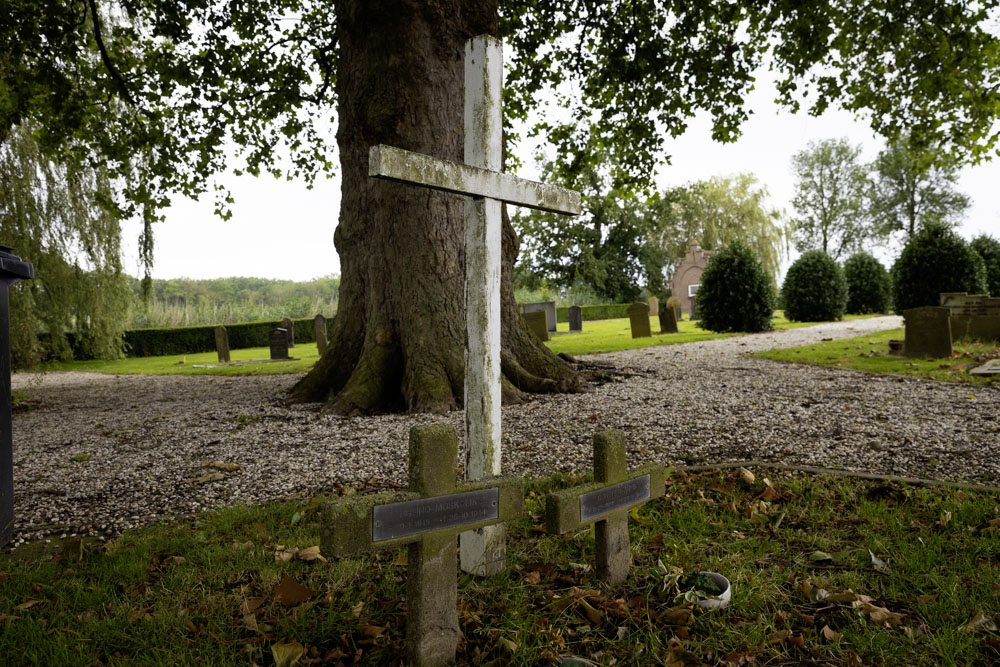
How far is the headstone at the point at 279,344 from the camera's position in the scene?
1728 centimetres

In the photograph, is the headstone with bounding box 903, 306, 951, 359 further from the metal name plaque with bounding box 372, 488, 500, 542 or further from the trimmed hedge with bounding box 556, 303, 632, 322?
the trimmed hedge with bounding box 556, 303, 632, 322

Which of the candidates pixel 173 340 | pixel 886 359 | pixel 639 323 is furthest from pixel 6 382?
pixel 173 340

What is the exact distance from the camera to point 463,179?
2.36 m

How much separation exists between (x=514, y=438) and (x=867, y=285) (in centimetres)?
2856

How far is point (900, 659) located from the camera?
199 cm

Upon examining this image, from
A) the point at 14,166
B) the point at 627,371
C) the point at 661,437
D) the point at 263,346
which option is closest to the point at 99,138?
the point at 14,166

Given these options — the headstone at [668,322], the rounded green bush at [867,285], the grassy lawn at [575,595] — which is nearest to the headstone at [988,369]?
the grassy lawn at [575,595]

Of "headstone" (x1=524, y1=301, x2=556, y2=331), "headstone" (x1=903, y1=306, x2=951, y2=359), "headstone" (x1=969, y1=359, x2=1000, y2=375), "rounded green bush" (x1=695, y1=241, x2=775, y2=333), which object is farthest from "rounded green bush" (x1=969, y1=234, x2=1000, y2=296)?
"headstone" (x1=524, y1=301, x2=556, y2=331)

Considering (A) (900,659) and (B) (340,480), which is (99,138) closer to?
(B) (340,480)

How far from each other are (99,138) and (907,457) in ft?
41.5

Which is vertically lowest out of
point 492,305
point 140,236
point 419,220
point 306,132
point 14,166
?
point 492,305

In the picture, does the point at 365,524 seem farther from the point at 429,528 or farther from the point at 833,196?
the point at 833,196

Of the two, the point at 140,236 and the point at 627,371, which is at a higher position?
the point at 140,236

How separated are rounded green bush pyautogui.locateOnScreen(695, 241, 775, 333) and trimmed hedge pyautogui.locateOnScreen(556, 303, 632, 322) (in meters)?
19.3
